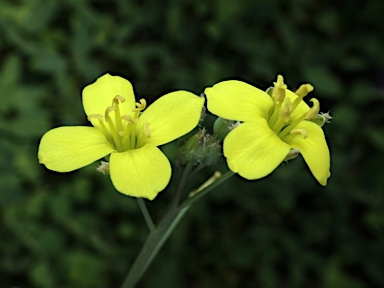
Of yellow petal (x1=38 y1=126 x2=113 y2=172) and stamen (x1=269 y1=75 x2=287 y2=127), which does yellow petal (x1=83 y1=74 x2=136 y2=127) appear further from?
stamen (x1=269 y1=75 x2=287 y2=127)

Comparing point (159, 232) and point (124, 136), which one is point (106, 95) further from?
point (159, 232)

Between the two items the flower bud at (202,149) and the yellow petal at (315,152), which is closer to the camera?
the yellow petal at (315,152)

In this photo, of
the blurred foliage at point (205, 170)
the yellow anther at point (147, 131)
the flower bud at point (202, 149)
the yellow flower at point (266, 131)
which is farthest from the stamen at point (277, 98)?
the blurred foliage at point (205, 170)

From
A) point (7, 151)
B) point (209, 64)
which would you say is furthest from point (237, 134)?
point (209, 64)

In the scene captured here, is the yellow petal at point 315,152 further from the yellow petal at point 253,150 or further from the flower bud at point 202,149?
the flower bud at point 202,149

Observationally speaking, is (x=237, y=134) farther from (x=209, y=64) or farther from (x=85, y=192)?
(x=209, y=64)

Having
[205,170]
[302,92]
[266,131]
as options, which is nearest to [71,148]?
[266,131]
